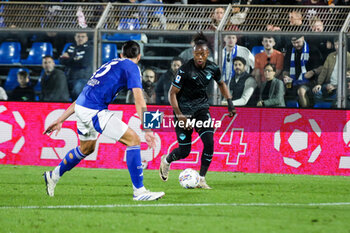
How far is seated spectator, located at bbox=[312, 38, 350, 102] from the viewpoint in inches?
511

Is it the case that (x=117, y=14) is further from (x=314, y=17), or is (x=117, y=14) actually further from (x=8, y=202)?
(x=8, y=202)

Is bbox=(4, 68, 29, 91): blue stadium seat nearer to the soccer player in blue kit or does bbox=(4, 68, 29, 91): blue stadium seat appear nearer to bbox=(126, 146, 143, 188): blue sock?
the soccer player in blue kit

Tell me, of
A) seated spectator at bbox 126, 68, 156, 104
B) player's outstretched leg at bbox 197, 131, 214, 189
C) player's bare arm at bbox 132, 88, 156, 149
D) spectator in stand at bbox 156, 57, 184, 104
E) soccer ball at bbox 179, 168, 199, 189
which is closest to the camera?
player's bare arm at bbox 132, 88, 156, 149

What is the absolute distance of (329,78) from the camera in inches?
512

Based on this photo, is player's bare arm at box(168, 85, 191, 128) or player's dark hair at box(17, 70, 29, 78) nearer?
player's bare arm at box(168, 85, 191, 128)

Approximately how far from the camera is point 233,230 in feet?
20.0

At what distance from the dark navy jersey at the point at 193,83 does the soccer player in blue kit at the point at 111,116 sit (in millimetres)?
1762

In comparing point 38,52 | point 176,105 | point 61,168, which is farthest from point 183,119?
point 38,52

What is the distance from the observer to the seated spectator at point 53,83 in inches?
543

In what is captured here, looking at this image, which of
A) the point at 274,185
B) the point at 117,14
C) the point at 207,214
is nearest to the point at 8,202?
the point at 207,214

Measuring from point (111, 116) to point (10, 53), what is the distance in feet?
20.3

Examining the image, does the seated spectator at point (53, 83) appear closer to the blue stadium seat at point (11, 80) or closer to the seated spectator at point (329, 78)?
the blue stadium seat at point (11, 80)

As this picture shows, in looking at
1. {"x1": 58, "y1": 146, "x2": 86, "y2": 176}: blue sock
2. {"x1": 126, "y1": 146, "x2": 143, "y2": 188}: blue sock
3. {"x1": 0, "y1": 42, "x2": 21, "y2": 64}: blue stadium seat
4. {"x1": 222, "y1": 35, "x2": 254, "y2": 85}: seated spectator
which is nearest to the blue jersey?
{"x1": 58, "y1": 146, "x2": 86, "y2": 176}: blue sock

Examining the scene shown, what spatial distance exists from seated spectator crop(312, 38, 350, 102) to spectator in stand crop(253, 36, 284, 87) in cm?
78
